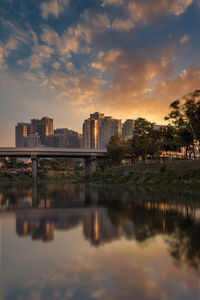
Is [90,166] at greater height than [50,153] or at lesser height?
lesser

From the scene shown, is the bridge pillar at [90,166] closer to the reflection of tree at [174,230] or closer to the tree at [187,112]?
the tree at [187,112]

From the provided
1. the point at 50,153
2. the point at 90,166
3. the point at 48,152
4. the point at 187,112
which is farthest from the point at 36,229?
the point at 90,166

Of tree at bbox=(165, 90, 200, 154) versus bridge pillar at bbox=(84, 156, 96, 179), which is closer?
tree at bbox=(165, 90, 200, 154)

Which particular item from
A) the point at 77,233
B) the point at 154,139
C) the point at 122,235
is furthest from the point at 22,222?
the point at 154,139

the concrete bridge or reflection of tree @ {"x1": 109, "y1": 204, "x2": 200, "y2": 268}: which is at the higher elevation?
the concrete bridge

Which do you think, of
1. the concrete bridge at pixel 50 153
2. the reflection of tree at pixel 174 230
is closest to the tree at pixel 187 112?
the reflection of tree at pixel 174 230

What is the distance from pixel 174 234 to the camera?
319 inches

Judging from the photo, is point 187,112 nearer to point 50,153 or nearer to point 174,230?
point 174,230

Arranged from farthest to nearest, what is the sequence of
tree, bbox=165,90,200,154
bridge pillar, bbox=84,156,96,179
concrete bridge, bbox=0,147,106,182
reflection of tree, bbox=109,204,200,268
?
bridge pillar, bbox=84,156,96,179 < concrete bridge, bbox=0,147,106,182 < tree, bbox=165,90,200,154 < reflection of tree, bbox=109,204,200,268

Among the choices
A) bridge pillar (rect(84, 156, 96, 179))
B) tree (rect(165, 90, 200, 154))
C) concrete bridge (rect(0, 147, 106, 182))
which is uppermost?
tree (rect(165, 90, 200, 154))

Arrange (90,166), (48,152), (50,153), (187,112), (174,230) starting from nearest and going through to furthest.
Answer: (174,230), (187,112), (48,152), (50,153), (90,166)

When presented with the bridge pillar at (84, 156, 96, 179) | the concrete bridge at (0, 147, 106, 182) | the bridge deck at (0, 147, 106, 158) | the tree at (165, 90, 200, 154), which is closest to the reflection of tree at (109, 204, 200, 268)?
the tree at (165, 90, 200, 154)

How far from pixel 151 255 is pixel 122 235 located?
7.10 feet

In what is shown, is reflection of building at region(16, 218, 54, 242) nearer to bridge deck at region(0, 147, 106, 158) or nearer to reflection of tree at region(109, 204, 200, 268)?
reflection of tree at region(109, 204, 200, 268)
